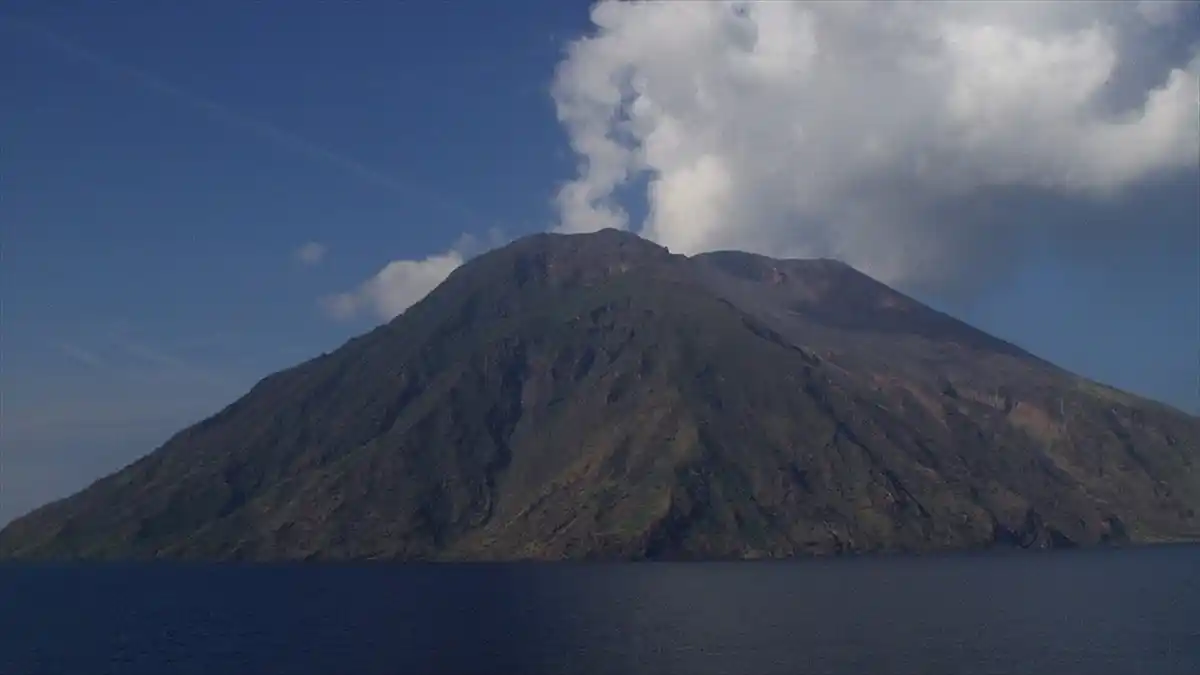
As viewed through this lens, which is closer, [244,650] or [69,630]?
[244,650]

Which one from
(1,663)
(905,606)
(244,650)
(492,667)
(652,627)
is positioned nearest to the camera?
(492,667)

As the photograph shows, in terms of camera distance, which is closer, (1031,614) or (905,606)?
(1031,614)

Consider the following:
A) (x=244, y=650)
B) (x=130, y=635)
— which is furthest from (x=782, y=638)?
(x=130, y=635)

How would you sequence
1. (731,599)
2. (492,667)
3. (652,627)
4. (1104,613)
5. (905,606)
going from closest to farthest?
(492,667), (652,627), (1104,613), (905,606), (731,599)

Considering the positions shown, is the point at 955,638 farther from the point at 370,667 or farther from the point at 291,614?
the point at 291,614

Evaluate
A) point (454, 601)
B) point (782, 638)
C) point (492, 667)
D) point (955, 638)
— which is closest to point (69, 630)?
point (454, 601)

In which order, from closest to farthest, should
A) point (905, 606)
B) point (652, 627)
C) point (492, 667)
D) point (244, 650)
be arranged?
point (492, 667), point (244, 650), point (652, 627), point (905, 606)

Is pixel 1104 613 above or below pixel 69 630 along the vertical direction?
below

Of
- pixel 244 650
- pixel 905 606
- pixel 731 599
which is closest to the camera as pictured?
pixel 244 650

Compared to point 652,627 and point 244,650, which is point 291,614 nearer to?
point 244,650
